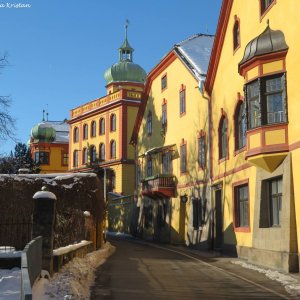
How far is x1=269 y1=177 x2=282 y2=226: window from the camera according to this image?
1725 cm

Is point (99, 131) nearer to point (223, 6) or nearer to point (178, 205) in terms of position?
point (178, 205)

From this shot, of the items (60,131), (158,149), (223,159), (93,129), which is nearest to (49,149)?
(60,131)

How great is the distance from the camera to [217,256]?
22016 millimetres

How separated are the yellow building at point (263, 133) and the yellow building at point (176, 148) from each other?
4288 mm

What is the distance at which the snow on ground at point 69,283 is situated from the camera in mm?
9705

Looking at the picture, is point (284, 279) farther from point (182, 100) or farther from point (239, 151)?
point (182, 100)

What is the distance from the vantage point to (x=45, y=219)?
12641 mm

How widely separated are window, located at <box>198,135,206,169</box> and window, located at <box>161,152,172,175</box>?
5.44 meters

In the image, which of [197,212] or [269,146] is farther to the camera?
[197,212]

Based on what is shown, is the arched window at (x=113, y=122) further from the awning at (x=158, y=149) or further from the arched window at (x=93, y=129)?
the awning at (x=158, y=149)

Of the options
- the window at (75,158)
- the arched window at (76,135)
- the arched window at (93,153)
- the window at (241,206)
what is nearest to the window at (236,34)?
the window at (241,206)

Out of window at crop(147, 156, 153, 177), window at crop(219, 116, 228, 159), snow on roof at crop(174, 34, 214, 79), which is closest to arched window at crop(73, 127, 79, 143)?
window at crop(147, 156, 153, 177)

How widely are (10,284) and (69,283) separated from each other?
1288 mm

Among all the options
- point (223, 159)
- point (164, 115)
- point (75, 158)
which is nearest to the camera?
point (223, 159)
